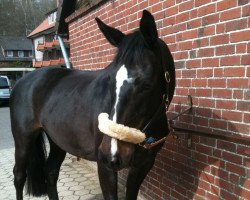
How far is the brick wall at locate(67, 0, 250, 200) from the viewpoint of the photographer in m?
2.36

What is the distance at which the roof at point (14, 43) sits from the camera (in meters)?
58.8

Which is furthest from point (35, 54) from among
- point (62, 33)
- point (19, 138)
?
point (19, 138)

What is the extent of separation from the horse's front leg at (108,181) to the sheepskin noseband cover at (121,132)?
0.69 m

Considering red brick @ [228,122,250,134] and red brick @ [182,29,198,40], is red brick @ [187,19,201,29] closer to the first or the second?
red brick @ [182,29,198,40]

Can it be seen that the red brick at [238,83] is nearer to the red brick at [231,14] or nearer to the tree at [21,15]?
the red brick at [231,14]

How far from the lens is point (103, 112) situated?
2.42 meters

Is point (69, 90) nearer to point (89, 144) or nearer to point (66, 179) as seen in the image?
point (89, 144)

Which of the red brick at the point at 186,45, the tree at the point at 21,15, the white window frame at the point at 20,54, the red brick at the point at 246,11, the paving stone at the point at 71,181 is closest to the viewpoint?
the red brick at the point at 246,11

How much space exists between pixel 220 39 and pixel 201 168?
1148 millimetres

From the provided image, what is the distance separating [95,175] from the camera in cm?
539

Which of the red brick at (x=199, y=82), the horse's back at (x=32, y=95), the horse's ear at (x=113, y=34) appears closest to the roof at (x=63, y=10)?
the horse's back at (x=32, y=95)

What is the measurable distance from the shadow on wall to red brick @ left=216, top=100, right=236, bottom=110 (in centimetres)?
10

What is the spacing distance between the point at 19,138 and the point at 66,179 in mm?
1751

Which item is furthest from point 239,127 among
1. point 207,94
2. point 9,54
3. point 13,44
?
point 13,44
